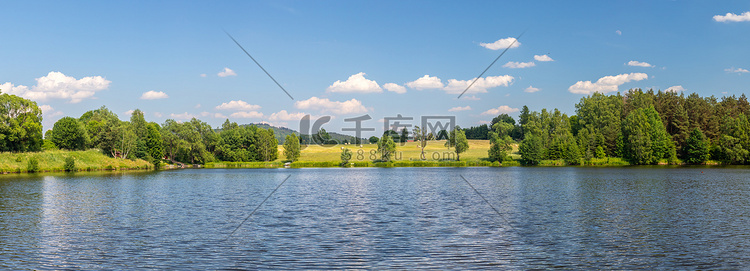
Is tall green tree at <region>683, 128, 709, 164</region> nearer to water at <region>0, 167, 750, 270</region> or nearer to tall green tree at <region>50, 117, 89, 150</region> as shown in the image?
water at <region>0, 167, 750, 270</region>

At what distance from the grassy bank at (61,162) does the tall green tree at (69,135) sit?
341cm

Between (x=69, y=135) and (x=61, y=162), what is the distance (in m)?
12.7

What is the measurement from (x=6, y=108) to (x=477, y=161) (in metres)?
102

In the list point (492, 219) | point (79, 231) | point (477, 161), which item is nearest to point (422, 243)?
point (492, 219)

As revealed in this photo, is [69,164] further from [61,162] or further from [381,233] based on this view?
[381,233]

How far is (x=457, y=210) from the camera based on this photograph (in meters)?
29.7

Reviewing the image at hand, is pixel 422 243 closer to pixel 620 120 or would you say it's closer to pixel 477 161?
pixel 477 161

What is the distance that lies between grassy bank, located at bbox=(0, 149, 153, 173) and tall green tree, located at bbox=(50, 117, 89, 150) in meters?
3.41

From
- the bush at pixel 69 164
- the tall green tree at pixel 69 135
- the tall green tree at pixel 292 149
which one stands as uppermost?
the tall green tree at pixel 69 135

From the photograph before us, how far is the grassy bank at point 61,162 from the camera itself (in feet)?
275

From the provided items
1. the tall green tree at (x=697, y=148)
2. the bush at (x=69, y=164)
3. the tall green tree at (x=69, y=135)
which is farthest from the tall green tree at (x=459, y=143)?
the tall green tree at (x=69, y=135)

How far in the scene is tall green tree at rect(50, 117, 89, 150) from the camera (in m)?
103

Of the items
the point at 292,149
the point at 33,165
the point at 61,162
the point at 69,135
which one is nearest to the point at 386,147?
the point at 292,149

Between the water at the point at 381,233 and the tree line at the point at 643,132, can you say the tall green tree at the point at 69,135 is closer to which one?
the water at the point at 381,233
